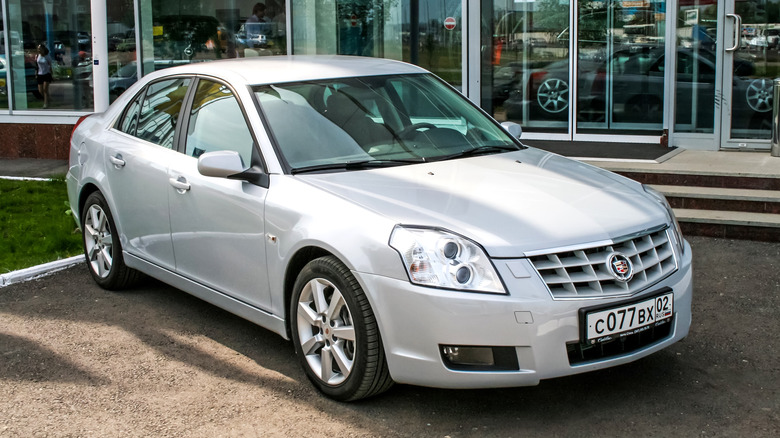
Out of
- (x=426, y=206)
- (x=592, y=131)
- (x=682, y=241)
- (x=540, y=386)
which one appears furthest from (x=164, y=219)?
(x=592, y=131)

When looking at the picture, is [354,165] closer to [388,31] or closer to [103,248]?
[103,248]

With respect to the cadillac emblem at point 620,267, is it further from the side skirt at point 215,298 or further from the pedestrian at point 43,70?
the pedestrian at point 43,70

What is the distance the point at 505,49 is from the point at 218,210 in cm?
786

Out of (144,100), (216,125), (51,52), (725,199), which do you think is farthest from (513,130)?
(51,52)

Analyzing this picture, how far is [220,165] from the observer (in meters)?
4.97

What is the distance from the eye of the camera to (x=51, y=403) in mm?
4797

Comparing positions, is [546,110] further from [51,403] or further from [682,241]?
[51,403]

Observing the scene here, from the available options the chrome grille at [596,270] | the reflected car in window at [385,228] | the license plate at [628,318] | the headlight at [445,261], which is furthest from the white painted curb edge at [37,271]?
the license plate at [628,318]

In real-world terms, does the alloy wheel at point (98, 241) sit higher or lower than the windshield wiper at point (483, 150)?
lower

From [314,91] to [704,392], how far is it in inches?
104

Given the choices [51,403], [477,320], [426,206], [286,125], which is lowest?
[51,403]

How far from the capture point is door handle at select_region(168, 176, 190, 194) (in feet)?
18.2

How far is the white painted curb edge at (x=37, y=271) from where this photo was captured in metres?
7.12

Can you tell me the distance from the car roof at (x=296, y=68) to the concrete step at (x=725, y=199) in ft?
11.1
